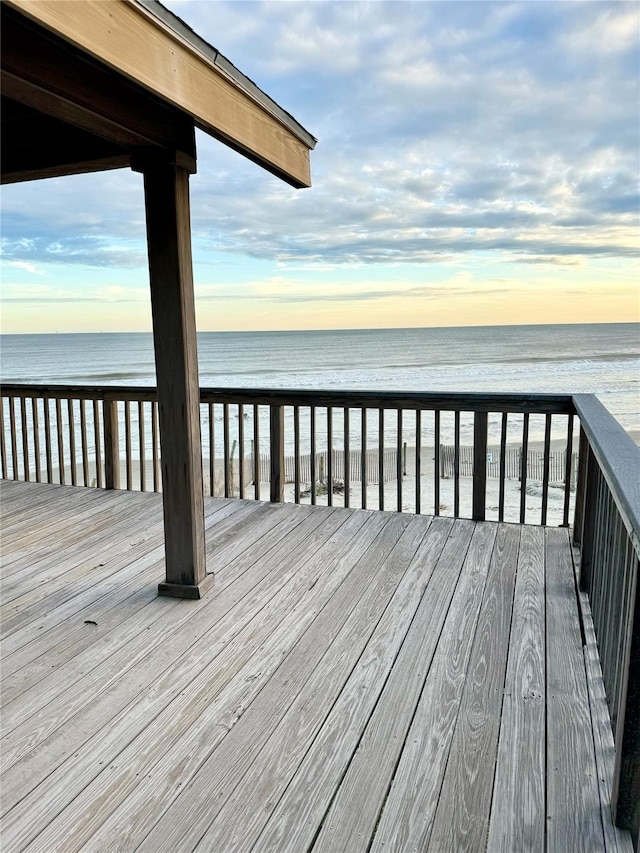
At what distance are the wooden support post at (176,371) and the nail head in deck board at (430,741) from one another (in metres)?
1.18

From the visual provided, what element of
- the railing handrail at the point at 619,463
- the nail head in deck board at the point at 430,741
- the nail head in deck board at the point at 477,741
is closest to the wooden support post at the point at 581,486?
the railing handrail at the point at 619,463

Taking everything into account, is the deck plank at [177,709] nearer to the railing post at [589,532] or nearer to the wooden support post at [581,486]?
the railing post at [589,532]

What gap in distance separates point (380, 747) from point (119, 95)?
2359 millimetres

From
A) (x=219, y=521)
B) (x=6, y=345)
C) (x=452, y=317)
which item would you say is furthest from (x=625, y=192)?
(x=6, y=345)

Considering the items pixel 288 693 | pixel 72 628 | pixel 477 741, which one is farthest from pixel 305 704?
pixel 72 628

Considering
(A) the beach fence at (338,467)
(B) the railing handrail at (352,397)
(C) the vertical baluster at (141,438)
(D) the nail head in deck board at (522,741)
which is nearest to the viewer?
(D) the nail head in deck board at (522,741)

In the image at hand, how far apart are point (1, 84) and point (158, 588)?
6.78ft

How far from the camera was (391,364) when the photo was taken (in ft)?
89.2

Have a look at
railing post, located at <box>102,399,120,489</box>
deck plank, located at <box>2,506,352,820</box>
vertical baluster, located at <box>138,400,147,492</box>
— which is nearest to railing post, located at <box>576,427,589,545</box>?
deck plank, located at <box>2,506,352,820</box>

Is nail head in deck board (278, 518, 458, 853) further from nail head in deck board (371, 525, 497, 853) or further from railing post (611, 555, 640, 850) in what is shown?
railing post (611, 555, 640, 850)

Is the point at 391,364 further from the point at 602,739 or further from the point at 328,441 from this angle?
the point at 602,739

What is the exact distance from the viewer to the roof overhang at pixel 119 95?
1.37m

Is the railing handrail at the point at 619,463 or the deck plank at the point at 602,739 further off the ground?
the railing handrail at the point at 619,463

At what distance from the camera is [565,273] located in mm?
27922
